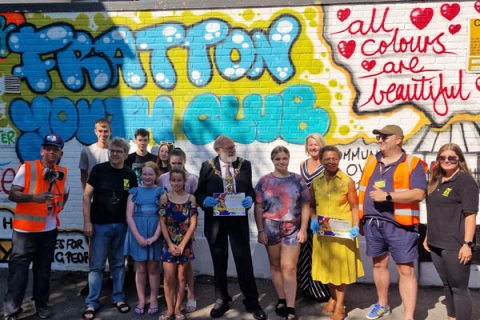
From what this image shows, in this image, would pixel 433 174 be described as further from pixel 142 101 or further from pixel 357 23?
pixel 142 101

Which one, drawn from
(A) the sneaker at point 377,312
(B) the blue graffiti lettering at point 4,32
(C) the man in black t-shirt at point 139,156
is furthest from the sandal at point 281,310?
(B) the blue graffiti lettering at point 4,32

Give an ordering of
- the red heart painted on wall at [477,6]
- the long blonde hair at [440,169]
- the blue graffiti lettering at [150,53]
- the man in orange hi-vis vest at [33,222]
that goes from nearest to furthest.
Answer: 1. the long blonde hair at [440,169]
2. the man in orange hi-vis vest at [33,222]
3. the red heart painted on wall at [477,6]
4. the blue graffiti lettering at [150,53]

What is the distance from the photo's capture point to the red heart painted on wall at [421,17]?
5.45m

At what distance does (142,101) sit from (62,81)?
1205 mm

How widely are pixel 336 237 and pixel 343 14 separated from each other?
9.74ft

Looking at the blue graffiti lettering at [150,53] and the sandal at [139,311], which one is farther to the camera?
the blue graffiti lettering at [150,53]

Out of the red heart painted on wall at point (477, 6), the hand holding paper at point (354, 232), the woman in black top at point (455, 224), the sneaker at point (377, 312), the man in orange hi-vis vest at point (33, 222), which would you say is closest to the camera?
the woman in black top at point (455, 224)

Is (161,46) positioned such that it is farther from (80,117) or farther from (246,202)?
(246,202)

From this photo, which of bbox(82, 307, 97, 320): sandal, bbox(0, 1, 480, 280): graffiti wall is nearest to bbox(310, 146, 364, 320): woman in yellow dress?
bbox(0, 1, 480, 280): graffiti wall

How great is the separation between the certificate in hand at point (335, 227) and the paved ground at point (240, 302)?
3.11ft

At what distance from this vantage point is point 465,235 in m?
3.87

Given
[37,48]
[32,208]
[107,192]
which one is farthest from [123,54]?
[32,208]

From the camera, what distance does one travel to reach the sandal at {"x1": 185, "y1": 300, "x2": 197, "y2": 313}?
472cm

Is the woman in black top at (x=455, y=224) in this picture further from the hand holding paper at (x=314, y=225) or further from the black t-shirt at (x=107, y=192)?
the black t-shirt at (x=107, y=192)
